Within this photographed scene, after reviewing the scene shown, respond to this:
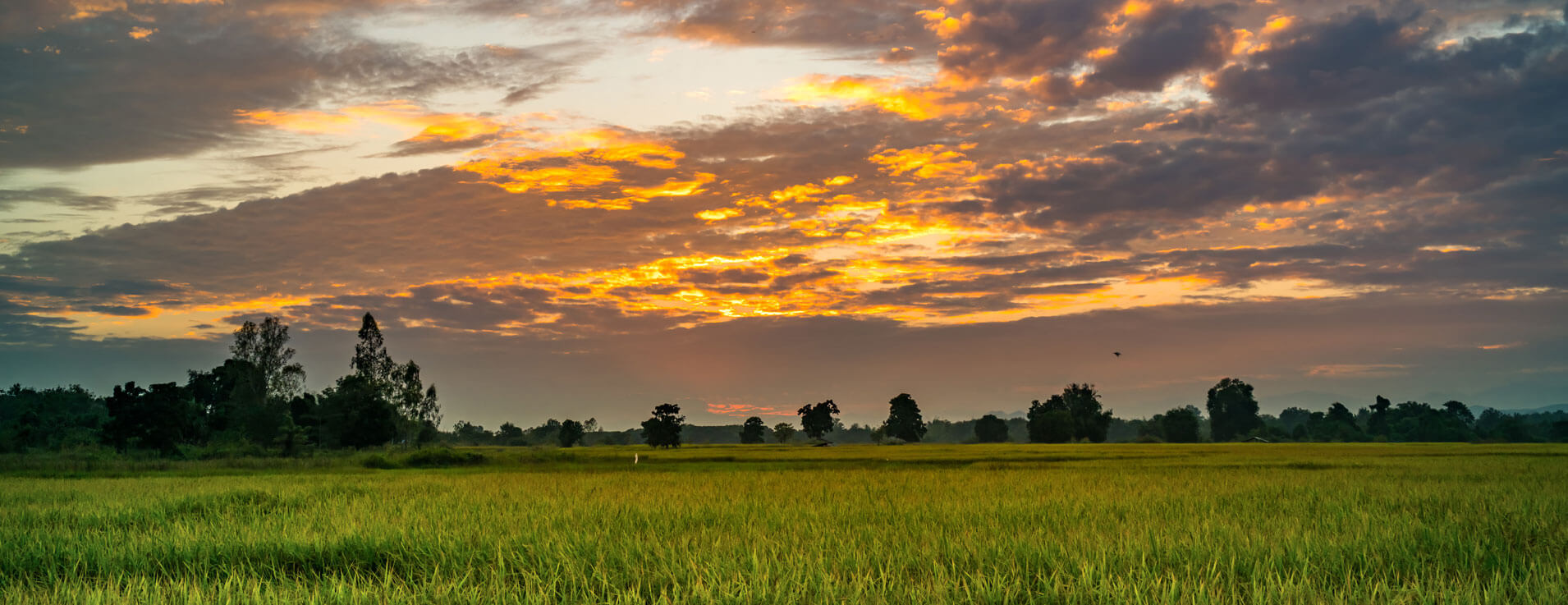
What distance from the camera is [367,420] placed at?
77125mm

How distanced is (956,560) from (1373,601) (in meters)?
3.72

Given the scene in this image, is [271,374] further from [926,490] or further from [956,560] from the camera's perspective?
[956,560]

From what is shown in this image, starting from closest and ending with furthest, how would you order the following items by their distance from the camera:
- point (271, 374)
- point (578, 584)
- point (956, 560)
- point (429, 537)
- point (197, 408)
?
point (578, 584) → point (956, 560) → point (429, 537) → point (197, 408) → point (271, 374)

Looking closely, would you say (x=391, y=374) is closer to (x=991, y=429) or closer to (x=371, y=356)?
(x=371, y=356)

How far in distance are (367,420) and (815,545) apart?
→ 7749 cm

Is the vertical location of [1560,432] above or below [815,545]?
below

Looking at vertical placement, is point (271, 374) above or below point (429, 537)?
above

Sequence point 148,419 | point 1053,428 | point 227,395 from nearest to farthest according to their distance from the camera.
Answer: point 148,419
point 227,395
point 1053,428

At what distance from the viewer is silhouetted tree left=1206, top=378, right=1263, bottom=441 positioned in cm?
16075

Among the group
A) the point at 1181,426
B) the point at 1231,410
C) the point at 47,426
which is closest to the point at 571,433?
the point at 47,426

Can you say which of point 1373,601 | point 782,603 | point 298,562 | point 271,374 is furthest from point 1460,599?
point 271,374

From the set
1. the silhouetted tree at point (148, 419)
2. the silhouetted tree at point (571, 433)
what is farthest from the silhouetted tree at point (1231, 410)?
the silhouetted tree at point (148, 419)

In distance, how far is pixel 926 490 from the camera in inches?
758

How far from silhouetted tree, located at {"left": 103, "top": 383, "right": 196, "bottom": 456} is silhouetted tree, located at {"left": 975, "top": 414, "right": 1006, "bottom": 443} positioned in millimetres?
120767
